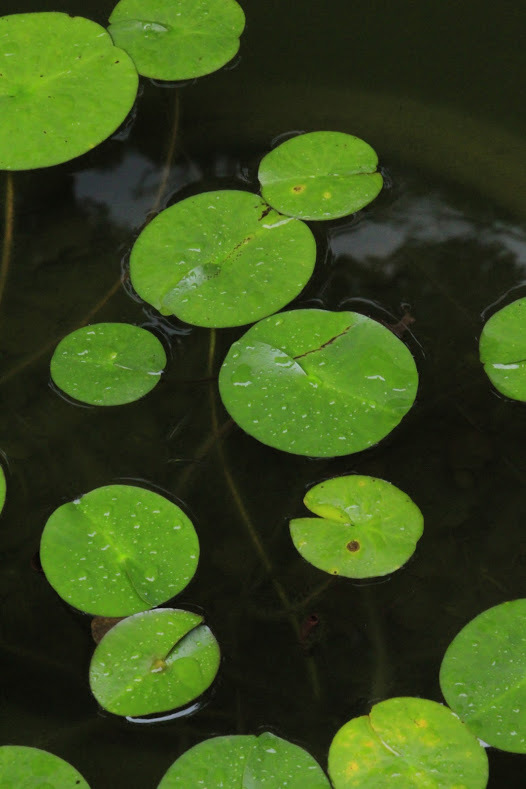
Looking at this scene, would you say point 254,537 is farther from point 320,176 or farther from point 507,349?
point 320,176

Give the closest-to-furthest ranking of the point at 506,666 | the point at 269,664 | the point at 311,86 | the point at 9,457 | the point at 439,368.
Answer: the point at 506,666 → the point at 269,664 → the point at 9,457 → the point at 439,368 → the point at 311,86

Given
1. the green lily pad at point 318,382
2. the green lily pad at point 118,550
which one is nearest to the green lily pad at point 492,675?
the green lily pad at point 318,382

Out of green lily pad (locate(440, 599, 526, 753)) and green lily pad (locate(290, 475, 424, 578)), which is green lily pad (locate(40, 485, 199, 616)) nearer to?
green lily pad (locate(290, 475, 424, 578))

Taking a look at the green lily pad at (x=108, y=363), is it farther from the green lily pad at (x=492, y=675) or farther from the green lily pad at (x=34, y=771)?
the green lily pad at (x=492, y=675)

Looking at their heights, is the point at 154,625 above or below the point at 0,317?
→ below

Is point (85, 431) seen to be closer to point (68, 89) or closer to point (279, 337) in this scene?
point (279, 337)

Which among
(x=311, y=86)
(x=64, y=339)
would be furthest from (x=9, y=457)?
(x=311, y=86)

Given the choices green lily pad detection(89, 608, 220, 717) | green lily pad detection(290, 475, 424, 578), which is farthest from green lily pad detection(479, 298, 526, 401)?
→ green lily pad detection(89, 608, 220, 717)
